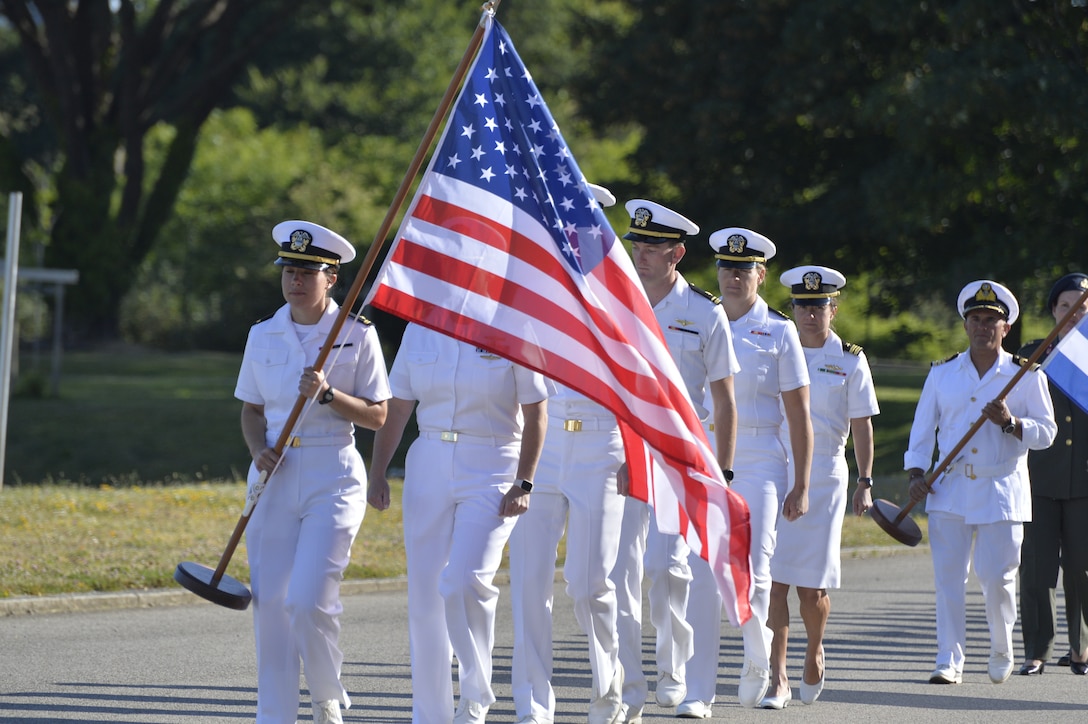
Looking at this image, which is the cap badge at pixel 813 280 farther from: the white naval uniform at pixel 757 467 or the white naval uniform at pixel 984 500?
the white naval uniform at pixel 984 500

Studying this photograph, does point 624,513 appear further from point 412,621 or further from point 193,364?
point 193,364

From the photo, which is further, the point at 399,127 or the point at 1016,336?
the point at 399,127

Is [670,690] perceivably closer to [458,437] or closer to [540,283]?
[458,437]

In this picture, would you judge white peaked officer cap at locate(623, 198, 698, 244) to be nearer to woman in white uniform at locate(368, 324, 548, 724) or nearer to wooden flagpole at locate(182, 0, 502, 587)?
woman in white uniform at locate(368, 324, 548, 724)

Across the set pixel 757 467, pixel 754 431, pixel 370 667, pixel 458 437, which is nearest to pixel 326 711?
pixel 458 437

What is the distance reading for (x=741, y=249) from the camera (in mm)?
8148

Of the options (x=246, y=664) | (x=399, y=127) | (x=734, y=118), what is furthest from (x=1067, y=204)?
(x=399, y=127)

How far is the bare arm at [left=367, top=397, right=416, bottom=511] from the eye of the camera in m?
7.12

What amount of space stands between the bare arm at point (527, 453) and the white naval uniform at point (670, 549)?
883 mm

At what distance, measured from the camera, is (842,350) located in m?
8.83

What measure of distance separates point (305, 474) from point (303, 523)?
206 mm

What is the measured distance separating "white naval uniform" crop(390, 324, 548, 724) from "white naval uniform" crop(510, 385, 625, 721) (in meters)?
0.31

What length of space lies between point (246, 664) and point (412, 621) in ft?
8.58

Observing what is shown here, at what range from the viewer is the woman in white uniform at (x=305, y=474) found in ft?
21.8
